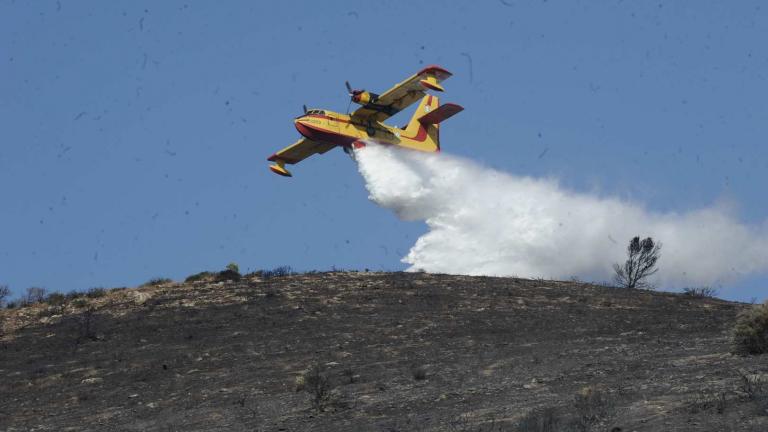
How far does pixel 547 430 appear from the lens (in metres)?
17.7

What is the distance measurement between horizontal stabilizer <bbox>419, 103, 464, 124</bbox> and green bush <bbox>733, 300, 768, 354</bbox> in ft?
102

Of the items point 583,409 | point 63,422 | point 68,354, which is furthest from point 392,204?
point 583,409

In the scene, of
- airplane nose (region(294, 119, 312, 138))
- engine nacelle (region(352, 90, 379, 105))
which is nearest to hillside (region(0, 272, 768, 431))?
airplane nose (region(294, 119, 312, 138))

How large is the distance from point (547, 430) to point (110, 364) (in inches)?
752

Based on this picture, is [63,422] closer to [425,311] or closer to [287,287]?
[425,311]

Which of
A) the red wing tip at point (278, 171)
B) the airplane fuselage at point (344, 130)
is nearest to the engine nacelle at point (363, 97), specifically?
the airplane fuselage at point (344, 130)

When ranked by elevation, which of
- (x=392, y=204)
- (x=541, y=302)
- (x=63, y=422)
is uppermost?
(x=392, y=204)

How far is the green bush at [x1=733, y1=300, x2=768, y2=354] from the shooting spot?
75.5ft

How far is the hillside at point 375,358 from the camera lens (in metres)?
20.8

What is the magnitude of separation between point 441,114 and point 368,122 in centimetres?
408

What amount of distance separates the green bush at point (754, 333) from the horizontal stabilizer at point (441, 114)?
1225 inches

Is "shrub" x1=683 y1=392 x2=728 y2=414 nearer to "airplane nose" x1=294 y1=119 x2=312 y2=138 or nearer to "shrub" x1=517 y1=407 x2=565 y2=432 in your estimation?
"shrub" x1=517 y1=407 x2=565 y2=432

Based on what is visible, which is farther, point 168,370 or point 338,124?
point 338,124

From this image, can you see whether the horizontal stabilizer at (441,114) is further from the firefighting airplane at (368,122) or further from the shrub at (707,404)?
the shrub at (707,404)
